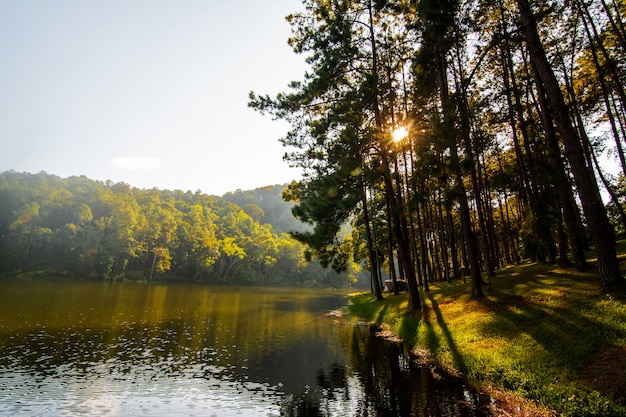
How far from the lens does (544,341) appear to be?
1059cm

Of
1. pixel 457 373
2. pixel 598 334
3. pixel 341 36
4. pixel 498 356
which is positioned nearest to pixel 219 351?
pixel 457 373

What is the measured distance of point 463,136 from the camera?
16781 mm

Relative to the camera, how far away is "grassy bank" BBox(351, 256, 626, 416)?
7.77 m

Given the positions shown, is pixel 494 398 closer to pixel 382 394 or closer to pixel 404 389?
pixel 404 389

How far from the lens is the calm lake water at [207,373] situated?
29.8ft

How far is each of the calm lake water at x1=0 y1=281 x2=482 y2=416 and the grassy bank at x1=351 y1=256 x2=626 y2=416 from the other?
52.7 inches

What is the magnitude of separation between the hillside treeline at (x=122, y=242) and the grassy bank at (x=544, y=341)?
57861 mm

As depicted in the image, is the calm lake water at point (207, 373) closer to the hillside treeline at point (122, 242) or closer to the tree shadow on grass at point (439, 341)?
the tree shadow on grass at point (439, 341)

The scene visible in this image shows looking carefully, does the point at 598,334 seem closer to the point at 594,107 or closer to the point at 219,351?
the point at 219,351

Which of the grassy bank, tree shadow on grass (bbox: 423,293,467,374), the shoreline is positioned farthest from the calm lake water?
the grassy bank

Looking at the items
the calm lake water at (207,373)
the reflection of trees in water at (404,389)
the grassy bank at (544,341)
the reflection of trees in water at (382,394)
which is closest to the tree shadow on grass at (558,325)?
the grassy bank at (544,341)

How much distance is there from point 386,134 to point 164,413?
57.3 feet

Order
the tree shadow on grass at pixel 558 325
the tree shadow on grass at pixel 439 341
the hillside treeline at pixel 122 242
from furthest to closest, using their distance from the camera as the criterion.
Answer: the hillside treeline at pixel 122 242 < the tree shadow on grass at pixel 439 341 < the tree shadow on grass at pixel 558 325

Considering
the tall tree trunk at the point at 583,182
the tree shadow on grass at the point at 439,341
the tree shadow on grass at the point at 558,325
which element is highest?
the tall tree trunk at the point at 583,182
